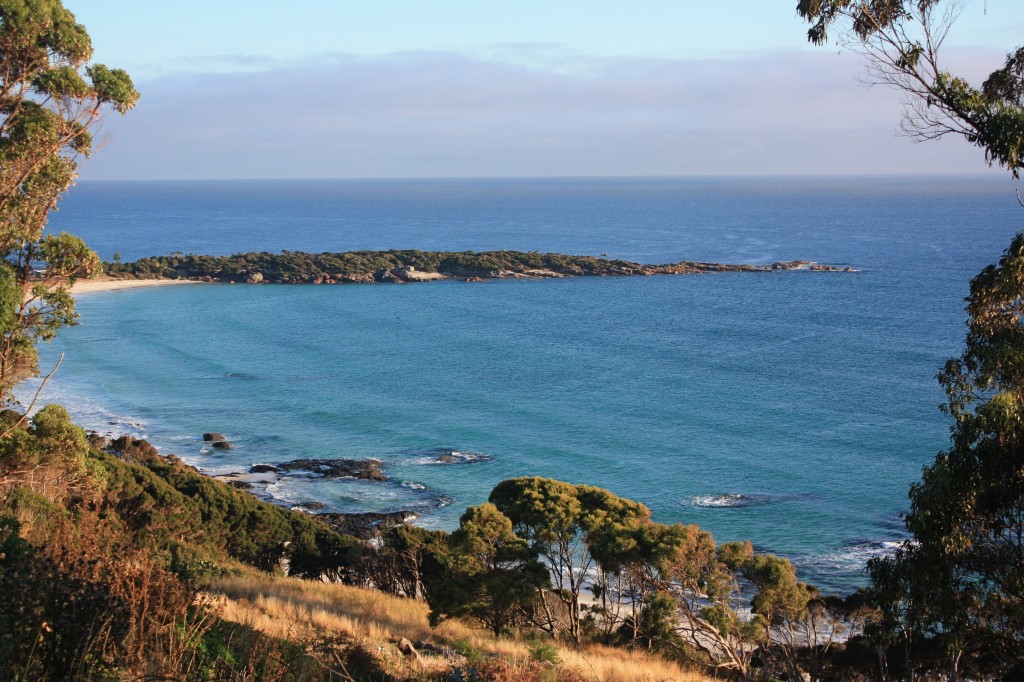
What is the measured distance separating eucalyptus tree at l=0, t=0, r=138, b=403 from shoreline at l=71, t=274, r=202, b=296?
85886 mm

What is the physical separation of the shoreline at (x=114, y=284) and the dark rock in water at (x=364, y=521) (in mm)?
73395

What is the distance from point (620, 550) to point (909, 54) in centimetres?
1133

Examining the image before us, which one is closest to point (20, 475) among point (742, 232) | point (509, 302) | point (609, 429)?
point (609, 429)

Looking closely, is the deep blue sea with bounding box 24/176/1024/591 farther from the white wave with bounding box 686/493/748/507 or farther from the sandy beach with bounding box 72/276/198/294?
the sandy beach with bounding box 72/276/198/294

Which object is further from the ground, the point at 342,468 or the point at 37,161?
the point at 37,161

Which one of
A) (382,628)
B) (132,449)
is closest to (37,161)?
(382,628)

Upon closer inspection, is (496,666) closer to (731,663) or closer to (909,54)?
(731,663)

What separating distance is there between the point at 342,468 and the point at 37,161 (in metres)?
26.1

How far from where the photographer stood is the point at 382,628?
15.1 metres

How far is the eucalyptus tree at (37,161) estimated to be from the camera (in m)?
16.0

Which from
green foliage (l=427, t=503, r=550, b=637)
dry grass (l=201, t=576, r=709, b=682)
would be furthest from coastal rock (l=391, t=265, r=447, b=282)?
green foliage (l=427, t=503, r=550, b=637)

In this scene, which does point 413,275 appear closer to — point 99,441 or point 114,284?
point 114,284

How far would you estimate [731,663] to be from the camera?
706 inches

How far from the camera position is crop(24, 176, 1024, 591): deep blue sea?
3738 cm
